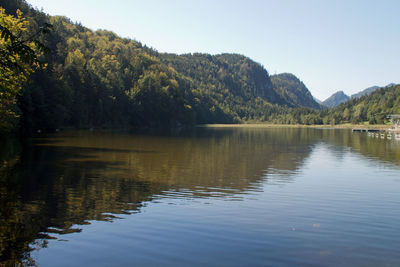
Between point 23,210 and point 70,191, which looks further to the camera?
point 70,191

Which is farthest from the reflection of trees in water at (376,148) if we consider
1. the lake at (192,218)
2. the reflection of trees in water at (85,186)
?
the lake at (192,218)

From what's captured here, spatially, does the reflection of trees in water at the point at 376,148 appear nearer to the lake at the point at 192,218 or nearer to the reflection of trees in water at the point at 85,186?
the reflection of trees in water at the point at 85,186

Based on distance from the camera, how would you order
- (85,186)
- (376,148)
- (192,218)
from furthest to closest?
1. (376,148)
2. (85,186)
3. (192,218)

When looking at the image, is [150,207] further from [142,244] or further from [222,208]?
[142,244]

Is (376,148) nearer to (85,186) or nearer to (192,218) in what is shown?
(85,186)

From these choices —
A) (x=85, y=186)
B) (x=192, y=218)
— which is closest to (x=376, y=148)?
(x=85, y=186)

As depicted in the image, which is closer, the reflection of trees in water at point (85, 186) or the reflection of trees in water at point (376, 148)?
the reflection of trees in water at point (85, 186)

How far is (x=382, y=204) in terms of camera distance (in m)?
19.6

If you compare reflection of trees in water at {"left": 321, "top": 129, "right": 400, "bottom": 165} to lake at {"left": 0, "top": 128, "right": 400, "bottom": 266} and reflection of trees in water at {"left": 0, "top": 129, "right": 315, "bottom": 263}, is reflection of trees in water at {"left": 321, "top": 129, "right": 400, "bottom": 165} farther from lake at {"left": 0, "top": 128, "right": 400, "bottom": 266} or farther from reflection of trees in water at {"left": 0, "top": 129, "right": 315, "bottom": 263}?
lake at {"left": 0, "top": 128, "right": 400, "bottom": 266}

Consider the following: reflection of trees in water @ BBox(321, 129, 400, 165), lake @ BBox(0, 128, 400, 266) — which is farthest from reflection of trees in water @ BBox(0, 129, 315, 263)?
reflection of trees in water @ BBox(321, 129, 400, 165)

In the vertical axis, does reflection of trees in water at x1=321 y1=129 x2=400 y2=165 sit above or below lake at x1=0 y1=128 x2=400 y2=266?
above

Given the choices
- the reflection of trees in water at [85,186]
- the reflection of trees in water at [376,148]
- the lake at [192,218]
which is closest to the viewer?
the lake at [192,218]

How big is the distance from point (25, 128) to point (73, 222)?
191ft

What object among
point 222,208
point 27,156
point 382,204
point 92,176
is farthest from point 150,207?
point 27,156
